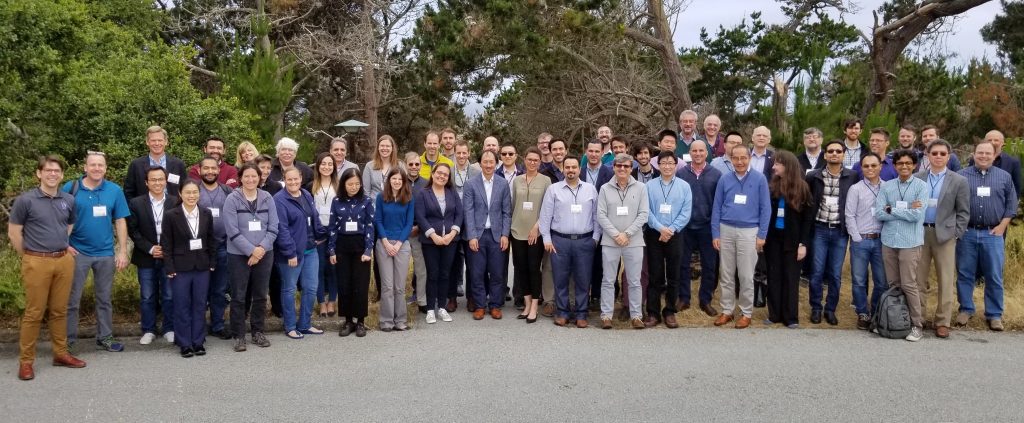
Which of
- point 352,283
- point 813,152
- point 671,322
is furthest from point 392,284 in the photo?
point 813,152

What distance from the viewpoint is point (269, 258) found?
20.1ft

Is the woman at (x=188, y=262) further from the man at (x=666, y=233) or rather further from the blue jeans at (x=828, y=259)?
the blue jeans at (x=828, y=259)

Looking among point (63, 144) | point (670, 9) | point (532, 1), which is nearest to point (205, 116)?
point (63, 144)

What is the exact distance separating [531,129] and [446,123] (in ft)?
9.41

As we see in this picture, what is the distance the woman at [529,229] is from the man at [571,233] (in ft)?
0.79

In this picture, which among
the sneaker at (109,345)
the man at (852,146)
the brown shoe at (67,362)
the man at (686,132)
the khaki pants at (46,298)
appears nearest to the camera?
the khaki pants at (46,298)

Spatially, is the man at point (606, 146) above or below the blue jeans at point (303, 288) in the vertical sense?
above

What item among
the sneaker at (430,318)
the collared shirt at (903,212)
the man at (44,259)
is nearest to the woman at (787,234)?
the collared shirt at (903,212)

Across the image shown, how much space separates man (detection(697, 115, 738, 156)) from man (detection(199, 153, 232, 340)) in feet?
17.9

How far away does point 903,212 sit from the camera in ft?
20.6

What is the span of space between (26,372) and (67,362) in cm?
32

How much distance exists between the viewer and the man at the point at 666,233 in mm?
6750

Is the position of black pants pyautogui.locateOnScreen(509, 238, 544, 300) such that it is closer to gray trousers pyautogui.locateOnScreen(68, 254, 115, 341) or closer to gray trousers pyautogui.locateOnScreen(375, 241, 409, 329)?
gray trousers pyautogui.locateOnScreen(375, 241, 409, 329)

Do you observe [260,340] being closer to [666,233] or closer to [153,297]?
[153,297]
